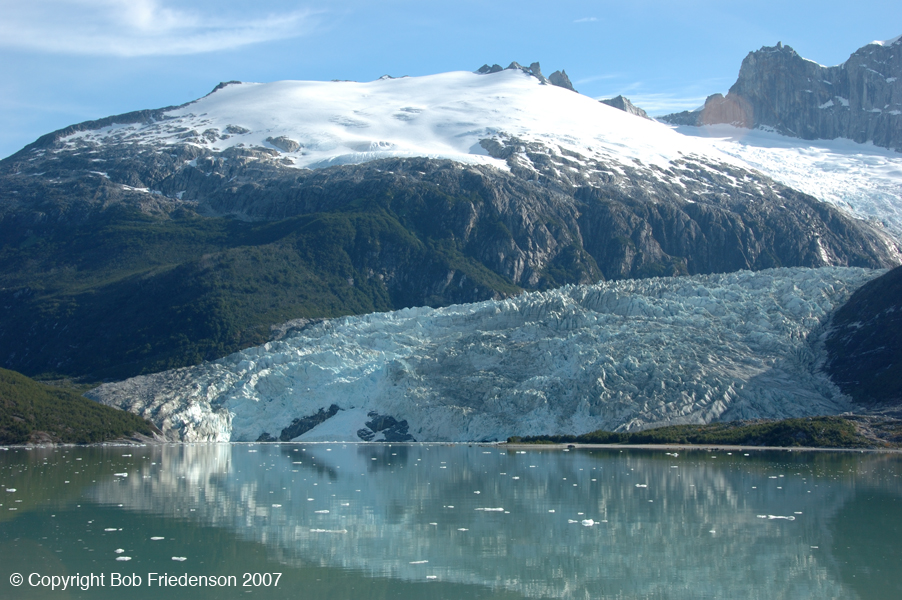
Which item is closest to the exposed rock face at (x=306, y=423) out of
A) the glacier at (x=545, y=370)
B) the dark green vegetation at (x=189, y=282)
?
the glacier at (x=545, y=370)

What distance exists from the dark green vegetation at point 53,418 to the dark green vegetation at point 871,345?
68820 mm

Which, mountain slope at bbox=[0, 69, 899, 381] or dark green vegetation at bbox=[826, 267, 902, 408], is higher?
mountain slope at bbox=[0, 69, 899, 381]

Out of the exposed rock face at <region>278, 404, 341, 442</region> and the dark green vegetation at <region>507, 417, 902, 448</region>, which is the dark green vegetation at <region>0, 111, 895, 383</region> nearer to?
the exposed rock face at <region>278, 404, 341, 442</region>

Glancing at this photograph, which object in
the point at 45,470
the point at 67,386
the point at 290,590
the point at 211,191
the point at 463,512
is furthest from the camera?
the point at 211,191

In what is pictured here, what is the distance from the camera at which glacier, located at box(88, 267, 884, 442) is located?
261ft

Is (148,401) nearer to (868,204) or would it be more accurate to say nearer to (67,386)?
(67,386)

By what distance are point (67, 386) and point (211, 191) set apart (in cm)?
8774

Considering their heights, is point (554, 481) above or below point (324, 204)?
below

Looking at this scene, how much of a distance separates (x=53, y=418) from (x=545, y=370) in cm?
4681

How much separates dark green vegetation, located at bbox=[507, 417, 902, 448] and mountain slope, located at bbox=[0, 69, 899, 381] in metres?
60.2

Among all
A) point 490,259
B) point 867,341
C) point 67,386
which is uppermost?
point 490,259

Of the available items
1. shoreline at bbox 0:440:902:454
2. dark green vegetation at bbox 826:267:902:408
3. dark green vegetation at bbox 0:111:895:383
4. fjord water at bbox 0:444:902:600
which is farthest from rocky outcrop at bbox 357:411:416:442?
dark green vegetation at bbox 826:267:902:408

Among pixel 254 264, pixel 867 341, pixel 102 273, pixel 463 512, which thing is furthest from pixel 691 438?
pixel 102 273

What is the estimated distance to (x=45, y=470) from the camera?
51938 mm
